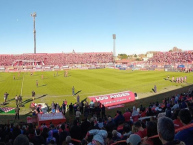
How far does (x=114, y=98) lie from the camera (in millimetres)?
A: 21156

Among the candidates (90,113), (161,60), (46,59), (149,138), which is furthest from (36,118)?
(46,59)

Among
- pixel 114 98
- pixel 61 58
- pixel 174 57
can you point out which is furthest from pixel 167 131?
pixel 61 58

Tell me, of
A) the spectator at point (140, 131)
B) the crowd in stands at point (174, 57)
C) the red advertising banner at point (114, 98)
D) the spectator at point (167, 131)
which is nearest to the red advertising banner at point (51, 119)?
the red advertising banner at point (114, 98)

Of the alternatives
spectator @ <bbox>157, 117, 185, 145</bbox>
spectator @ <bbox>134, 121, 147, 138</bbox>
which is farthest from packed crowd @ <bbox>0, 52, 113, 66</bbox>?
spectator @ <bbox>157, 117, 185, 145</bbox>

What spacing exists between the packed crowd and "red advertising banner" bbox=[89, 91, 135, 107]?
76.9m

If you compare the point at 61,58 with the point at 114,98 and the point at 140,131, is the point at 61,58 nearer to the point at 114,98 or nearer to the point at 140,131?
the point at 114,98

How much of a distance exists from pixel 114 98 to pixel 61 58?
3257 inches

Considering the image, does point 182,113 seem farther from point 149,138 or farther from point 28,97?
point 28,97

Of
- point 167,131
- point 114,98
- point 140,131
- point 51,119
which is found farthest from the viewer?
point 114,98

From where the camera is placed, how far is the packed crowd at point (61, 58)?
9469 centimetres

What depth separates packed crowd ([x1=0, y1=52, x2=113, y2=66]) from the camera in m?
94.7

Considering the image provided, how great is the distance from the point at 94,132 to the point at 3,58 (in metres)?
101

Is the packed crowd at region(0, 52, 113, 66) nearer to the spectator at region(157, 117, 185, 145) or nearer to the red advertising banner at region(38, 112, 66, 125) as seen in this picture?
the red advertising banner at region(38, 112, 66, 125)

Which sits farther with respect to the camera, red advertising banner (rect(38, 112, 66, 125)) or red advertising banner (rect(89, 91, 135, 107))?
red advertising banner (rect(89, 91, 135, 107))
